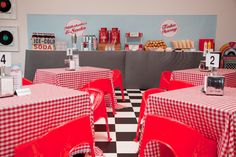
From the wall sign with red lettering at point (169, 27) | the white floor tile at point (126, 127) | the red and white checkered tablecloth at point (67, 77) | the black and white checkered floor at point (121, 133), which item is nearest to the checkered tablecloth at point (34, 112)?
the black and white checkered floor at point (121, 133)

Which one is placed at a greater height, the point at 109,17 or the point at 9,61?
the point at 109,17

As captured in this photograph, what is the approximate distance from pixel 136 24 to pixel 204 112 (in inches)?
230

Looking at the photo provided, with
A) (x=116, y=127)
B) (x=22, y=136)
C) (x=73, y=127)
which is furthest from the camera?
(x=116, y=127)

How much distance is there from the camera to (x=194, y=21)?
7.55 m

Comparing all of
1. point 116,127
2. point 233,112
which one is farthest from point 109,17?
point 233,112

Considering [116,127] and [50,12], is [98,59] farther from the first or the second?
[116,127]

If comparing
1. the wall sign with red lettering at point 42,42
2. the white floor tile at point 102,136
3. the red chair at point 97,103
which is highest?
the wall sign with red lettering at point 42,42

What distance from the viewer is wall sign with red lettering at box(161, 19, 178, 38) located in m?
7.59

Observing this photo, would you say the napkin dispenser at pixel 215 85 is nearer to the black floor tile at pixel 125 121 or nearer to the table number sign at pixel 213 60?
the table number sign at pixel 213 60

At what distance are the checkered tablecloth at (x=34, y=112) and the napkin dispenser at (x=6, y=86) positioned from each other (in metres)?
0.07

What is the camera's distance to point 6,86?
7.33 feet

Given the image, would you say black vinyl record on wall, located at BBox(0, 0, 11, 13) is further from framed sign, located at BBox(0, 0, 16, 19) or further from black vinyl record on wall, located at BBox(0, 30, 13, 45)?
black vinyl record on wall, located at BBox(0, 30, 13, 45)

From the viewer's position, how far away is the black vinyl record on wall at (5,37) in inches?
295

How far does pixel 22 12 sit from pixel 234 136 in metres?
6.99
